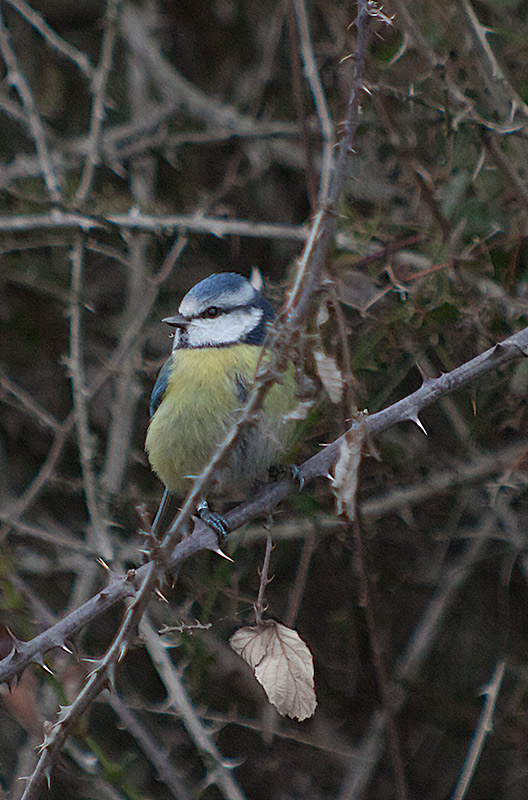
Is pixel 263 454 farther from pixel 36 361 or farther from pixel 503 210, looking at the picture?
pixel 36 361

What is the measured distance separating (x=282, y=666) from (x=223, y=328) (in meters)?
1.48

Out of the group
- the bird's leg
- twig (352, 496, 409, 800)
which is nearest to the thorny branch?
the bird's leg

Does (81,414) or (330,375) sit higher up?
(81,414)

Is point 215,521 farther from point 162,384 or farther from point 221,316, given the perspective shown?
point 221,316

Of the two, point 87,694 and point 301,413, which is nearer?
point 87,694

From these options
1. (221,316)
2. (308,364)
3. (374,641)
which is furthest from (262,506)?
(221,316)

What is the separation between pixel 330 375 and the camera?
1.64m

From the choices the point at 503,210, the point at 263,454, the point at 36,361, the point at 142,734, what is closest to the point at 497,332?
the point at 503,210

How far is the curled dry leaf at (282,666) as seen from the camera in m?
1.67

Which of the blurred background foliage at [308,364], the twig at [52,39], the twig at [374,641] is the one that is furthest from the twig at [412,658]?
the twig at [52,39]

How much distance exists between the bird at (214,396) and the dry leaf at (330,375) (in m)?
0.83

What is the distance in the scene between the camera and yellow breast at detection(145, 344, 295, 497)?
262 centimetres

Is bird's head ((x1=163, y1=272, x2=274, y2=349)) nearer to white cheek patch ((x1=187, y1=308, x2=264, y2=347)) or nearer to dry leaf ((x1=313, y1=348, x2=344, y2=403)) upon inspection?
white cheek patch ((x1=187, y1=308, x2=264, y2=347))

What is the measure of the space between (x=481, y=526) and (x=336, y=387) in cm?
200
